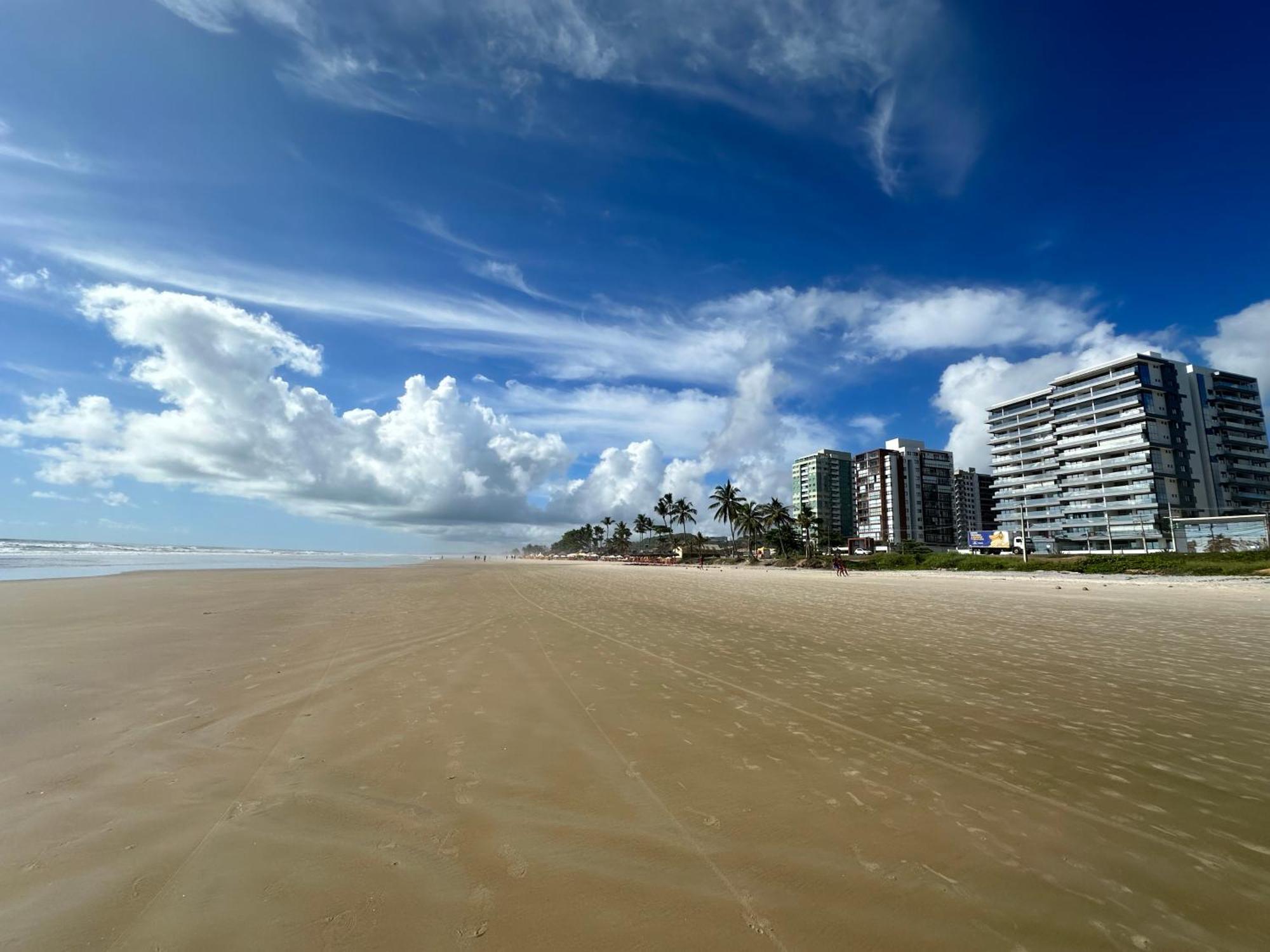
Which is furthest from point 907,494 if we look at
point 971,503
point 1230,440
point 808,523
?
point 808,523

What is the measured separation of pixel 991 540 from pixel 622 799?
363 feet

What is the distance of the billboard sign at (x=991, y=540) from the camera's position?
9488 centimetres

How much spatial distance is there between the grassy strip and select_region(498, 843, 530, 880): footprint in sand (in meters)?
55.0

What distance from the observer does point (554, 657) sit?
1043cm

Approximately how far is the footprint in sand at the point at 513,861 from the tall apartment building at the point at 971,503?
194895mm

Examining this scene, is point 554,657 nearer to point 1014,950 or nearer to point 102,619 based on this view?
point 1014,950

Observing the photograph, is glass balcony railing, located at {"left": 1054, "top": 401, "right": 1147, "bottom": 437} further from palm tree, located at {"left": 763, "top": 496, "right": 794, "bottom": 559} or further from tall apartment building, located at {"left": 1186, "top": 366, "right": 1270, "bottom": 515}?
palm tree, located at {"left": 763, "top": 496, "right": 794, "bottom": 559}

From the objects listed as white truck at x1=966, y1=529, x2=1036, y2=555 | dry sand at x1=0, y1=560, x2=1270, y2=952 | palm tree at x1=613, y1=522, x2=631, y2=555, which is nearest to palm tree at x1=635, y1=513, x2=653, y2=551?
palm tree at x1=613, y1=522, x2=631, y2=555

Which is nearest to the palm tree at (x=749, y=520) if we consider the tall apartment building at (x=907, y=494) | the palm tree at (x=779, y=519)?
the palm tree at (x=779, y=519)

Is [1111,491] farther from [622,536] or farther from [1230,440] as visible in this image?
[622,536]

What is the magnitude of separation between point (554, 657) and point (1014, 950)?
8.32 m

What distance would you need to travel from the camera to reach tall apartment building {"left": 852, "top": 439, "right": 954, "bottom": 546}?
164m

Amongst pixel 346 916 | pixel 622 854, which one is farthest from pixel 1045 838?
pixel 346 916

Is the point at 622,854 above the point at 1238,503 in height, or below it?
below
